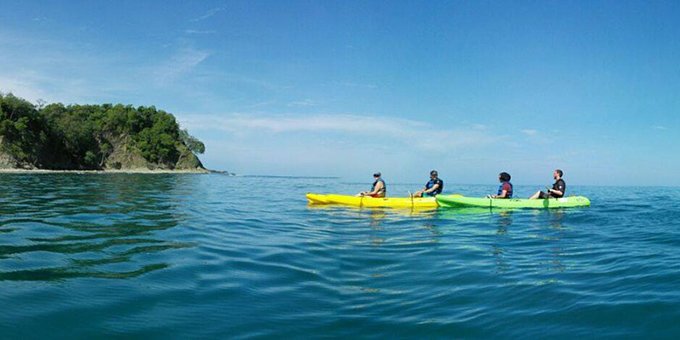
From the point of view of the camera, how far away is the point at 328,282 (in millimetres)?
6500

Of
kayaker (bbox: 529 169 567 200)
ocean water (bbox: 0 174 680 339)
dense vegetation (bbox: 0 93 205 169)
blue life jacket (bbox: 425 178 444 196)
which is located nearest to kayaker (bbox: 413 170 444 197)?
blue life jacket (bbox: 425 178 444 196)

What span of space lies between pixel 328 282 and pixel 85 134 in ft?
323

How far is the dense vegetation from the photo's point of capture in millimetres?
72375

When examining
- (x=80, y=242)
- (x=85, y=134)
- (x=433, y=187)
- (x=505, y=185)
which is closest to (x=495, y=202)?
(x=505, y=185)

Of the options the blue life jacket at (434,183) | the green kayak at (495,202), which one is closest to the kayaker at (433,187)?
the blue life jacket at (434,183)

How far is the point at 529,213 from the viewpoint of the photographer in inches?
701

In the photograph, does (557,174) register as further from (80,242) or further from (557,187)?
(80,242)

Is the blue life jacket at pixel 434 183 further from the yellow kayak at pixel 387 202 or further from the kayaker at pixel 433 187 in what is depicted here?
the yellow kayak at pixel 387 202

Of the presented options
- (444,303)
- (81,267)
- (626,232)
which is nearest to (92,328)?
(81,267)

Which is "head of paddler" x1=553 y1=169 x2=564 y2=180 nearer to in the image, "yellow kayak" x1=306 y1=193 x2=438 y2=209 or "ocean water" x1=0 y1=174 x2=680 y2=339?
"yellow kayak" x1=306 y1=193 x2=438 y2=209

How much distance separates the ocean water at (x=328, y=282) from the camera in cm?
452

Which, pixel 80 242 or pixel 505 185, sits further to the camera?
pixel 505 185

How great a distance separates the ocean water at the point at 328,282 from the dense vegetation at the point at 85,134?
2878 inches

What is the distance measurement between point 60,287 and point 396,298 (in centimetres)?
394
